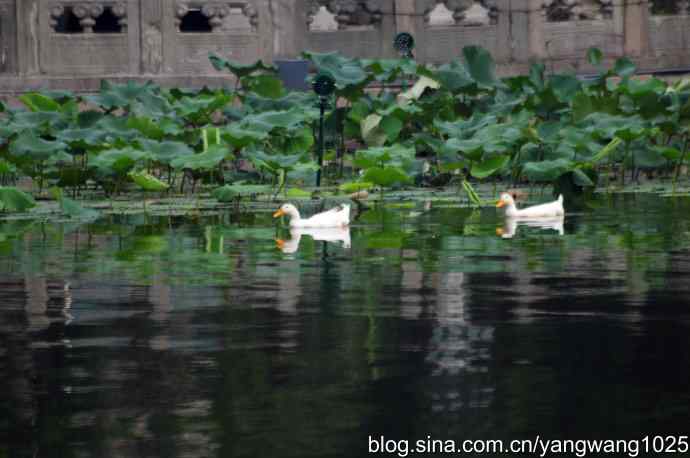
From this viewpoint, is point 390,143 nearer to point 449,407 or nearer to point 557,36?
point 557,36

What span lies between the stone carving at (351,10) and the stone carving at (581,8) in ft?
5.73

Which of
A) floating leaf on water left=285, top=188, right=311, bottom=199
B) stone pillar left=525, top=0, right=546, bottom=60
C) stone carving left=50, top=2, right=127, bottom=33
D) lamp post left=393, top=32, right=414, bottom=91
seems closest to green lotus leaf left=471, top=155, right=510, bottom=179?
floating leaf on water left=285, top=188, right=311, bottom=199

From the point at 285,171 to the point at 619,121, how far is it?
283 cm

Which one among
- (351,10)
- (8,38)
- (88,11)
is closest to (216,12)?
(88,11)

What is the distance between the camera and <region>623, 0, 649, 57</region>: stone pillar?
2030 centimetres

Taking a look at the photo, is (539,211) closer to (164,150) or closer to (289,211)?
(289,211)

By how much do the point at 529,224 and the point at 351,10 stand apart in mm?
8918

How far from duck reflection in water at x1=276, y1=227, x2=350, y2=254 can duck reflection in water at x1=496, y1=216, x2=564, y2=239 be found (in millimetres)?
906

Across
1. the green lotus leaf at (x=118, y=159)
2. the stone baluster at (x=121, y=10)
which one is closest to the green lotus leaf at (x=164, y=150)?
the green lotus leaf at (x=118, y=159)

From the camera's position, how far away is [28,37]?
64.5 feet

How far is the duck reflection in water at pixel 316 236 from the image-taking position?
1079 centimetres

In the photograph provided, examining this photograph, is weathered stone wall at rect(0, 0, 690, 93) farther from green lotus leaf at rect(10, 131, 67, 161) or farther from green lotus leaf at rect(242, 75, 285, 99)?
green lotus leaf at rect(10, 131, 67, 161)

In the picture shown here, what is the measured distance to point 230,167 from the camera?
55.0 ft

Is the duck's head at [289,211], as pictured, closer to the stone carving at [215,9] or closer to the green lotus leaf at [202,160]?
the green lotus leaf at [202,160]
